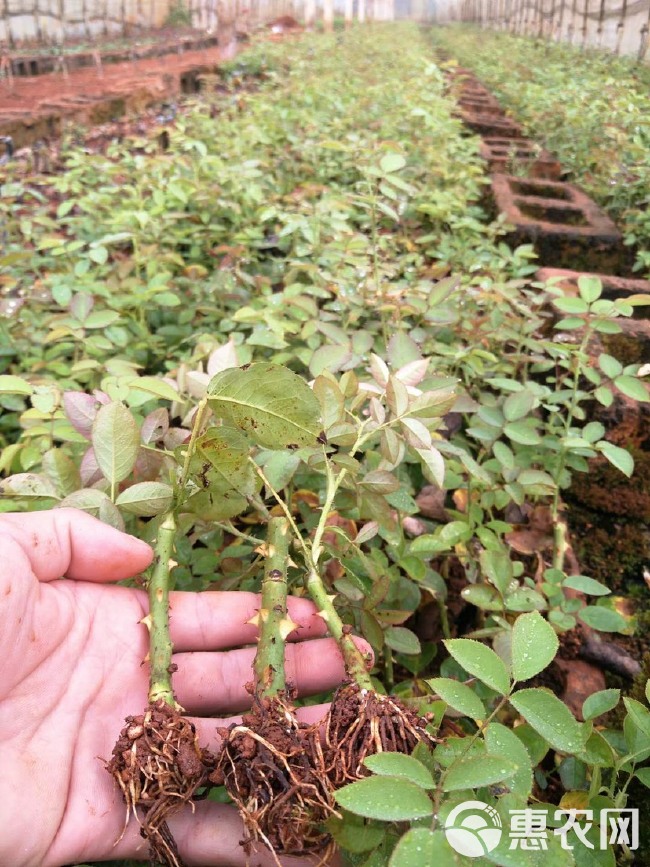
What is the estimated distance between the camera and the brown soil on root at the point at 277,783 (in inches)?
37.9

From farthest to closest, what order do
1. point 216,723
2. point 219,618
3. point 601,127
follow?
point 601,127 < point 219,618 < point 216,723

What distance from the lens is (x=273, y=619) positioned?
1121 millimetres

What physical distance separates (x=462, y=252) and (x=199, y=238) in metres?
1.17

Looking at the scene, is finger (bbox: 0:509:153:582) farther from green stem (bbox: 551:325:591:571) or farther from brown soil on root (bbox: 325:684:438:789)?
green stem (bbox: 551:325:591:571)

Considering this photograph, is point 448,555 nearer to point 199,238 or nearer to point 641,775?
point 641,775

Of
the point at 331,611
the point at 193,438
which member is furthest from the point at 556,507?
the point at 193,438

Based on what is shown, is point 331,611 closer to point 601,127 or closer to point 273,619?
point 273,619

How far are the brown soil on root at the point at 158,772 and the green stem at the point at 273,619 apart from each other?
144mm

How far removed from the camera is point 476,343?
78.8 inches

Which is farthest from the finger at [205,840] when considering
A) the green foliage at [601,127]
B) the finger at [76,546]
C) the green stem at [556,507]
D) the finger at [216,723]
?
the green foliage at [601,127]

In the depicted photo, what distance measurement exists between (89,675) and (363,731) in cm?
56

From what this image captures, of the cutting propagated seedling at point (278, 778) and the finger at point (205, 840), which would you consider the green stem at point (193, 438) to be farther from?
the finger at point (205, 840)

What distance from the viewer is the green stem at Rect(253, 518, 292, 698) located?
3.50 ft

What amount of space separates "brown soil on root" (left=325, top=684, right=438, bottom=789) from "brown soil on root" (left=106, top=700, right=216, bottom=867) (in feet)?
0.68
